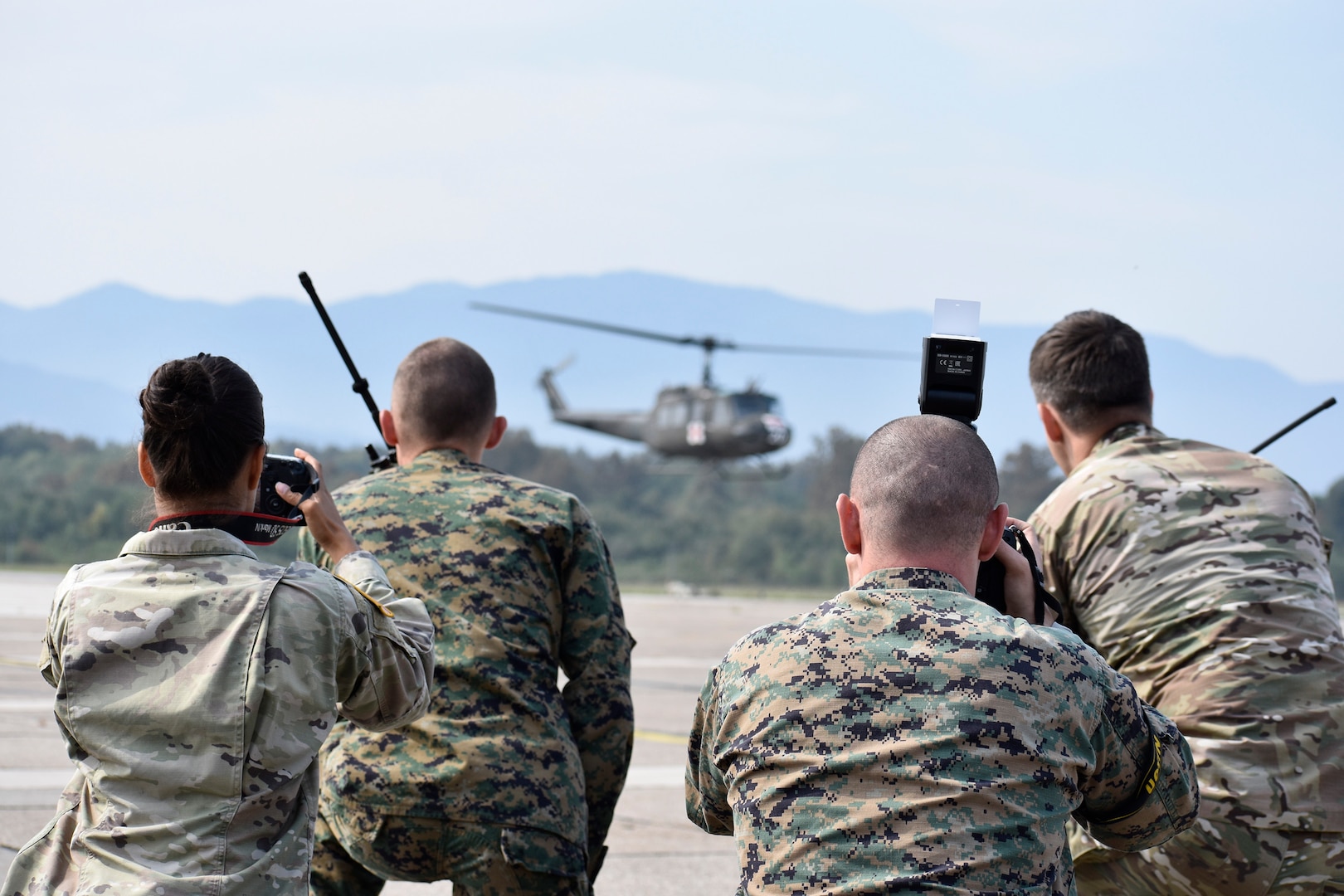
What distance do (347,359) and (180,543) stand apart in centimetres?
137

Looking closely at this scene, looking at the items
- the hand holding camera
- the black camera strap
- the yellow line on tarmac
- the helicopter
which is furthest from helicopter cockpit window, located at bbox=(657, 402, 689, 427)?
the black camera strap

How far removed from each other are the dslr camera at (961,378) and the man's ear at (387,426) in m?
1.69

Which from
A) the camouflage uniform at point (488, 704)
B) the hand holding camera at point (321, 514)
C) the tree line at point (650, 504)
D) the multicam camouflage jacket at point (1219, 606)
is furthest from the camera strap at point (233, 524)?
the tree line at point (650, 504)

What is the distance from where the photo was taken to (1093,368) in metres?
3.61

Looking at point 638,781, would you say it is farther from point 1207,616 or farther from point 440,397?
point 1207,616

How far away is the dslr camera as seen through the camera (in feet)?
8.35

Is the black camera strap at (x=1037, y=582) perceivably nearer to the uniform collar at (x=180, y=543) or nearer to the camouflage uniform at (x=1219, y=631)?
the camouflage uniform at (x=1219, y=631)

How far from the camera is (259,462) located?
2.49 metres

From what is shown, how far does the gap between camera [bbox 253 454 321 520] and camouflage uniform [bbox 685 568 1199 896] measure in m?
0.98

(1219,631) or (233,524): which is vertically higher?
(233,524)

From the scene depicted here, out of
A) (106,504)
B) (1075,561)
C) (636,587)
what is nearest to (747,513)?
(636,587)

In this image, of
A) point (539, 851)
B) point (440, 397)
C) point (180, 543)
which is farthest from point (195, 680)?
point (440, 397)

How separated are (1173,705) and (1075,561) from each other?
0.44 metres

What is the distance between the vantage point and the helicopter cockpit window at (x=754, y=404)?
3647 cm
